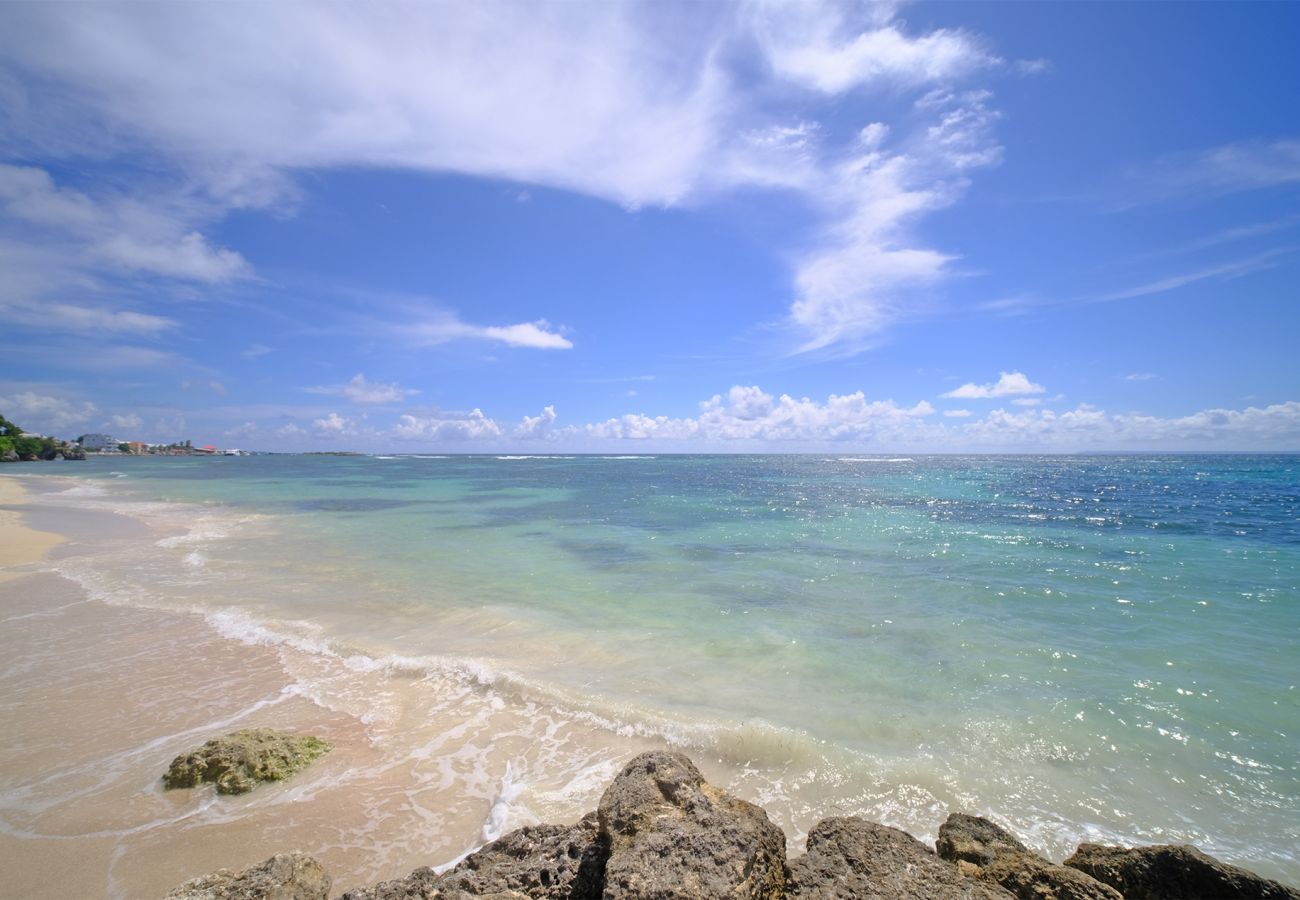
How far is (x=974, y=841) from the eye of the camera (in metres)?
3.41

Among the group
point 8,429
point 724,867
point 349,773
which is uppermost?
point 8,429

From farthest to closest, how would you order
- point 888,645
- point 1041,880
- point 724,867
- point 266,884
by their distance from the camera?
point 888,645, point 266,884, point 1041,880, point 724,867

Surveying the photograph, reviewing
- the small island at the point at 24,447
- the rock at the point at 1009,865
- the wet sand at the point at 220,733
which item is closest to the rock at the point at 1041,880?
the rock at the point at 1009,865

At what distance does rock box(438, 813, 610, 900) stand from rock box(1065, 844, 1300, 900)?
2975mm

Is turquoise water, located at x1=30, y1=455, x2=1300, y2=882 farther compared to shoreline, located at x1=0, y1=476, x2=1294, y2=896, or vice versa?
turquoise water, located at x1=30, y1=455, x2=1300, y2=882

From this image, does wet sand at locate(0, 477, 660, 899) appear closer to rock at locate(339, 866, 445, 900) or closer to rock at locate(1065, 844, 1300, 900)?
rock at locate(339, 866, 445, 900)

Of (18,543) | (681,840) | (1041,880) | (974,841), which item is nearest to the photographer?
(681,840)

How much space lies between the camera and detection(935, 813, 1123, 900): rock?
2.88 metres

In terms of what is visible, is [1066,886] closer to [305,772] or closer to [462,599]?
[305,772]

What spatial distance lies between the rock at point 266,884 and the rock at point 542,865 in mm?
784

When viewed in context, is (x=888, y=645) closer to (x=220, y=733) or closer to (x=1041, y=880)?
(x=1041, y=880)

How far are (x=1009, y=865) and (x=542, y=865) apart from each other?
2.67 meters

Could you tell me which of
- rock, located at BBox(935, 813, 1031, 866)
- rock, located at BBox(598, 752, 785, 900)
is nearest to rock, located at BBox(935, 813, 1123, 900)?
rock, located at BBox(935, 813, 1031, 866)

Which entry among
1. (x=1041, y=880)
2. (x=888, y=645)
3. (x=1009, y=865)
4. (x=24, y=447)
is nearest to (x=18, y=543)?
(x=888, y=645)
